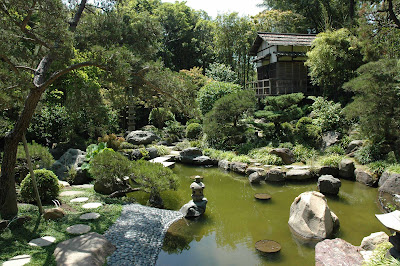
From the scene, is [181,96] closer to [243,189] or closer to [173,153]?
[243,189]

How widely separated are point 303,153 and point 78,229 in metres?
8.53

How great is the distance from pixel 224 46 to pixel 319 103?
14.2 m

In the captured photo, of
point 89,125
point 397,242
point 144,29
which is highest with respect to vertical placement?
point 144,29

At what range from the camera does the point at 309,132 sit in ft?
37.8

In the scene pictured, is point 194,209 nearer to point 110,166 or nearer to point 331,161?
point 110,166

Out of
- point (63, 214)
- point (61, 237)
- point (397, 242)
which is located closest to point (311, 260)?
point (397, 242)

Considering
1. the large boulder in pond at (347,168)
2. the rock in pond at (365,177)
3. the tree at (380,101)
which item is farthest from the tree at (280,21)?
the rock in pond at (365,177)

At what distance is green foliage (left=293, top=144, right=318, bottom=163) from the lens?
10812mm

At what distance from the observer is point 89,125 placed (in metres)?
11.5

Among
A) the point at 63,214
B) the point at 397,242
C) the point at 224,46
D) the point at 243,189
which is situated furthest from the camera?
the point at 224,46

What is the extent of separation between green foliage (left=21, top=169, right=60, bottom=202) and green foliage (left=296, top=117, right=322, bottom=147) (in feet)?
30.3

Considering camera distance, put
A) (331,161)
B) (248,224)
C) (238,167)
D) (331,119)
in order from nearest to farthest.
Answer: (248,224) < (331,161) < (238,167) < (331,119)

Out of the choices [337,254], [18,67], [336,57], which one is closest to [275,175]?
[337,254]

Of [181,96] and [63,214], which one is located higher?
[181,96]
